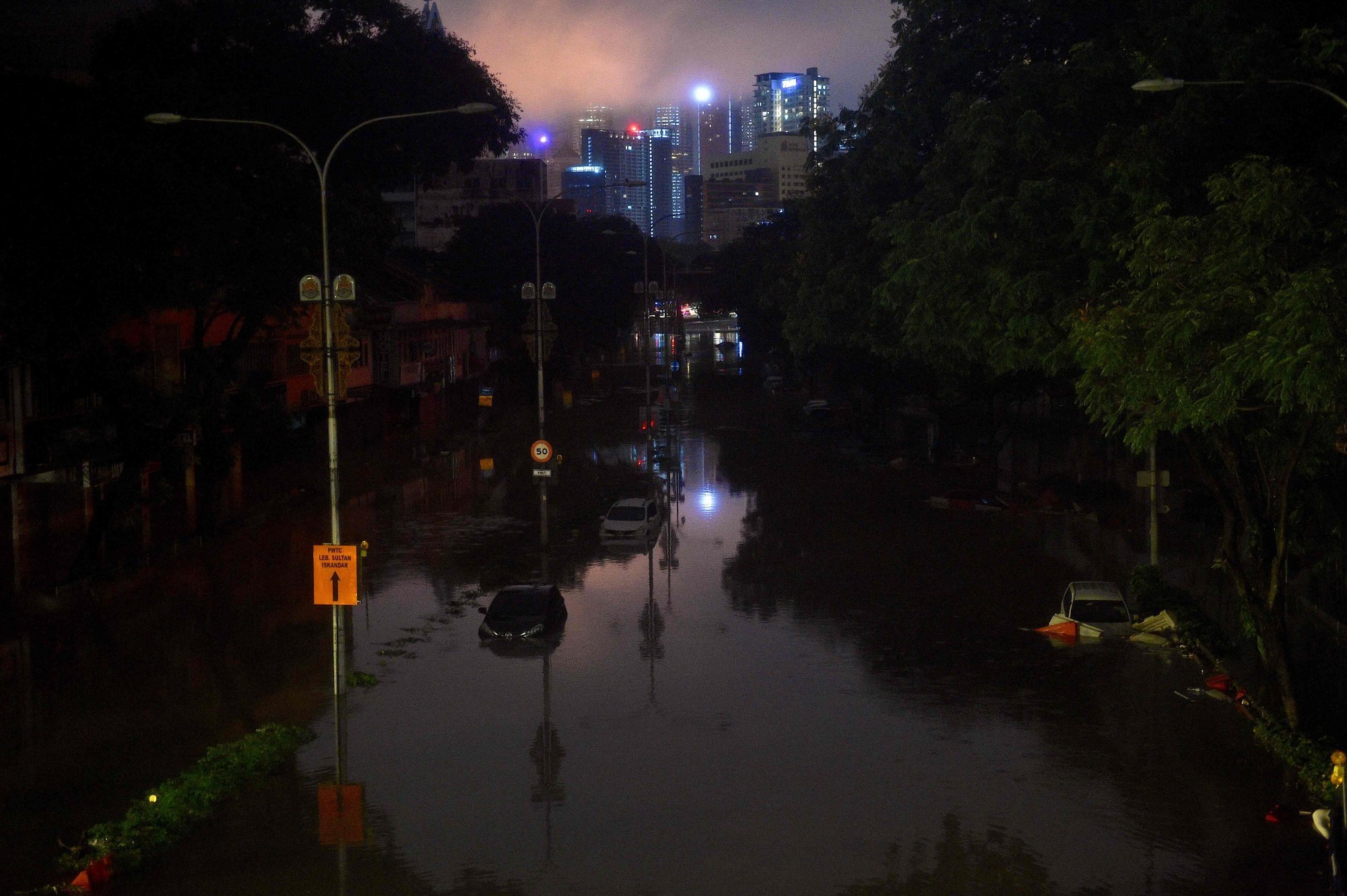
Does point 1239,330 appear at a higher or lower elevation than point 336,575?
higher

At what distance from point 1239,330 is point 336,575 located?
1267cm

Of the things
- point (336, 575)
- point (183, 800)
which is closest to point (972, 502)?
point (336, 575)

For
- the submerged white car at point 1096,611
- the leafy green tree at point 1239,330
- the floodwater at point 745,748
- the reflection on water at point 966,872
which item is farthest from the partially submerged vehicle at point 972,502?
the reflection on water at point 966,872

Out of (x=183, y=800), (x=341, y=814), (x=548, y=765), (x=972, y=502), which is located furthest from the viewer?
(x=972, y=502)

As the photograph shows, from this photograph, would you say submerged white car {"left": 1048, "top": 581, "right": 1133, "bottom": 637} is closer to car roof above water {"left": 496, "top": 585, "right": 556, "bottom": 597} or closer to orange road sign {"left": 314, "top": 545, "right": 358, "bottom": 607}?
car roof above water {"left": 496, "top": 585, "right": 556, "bottom": 597}

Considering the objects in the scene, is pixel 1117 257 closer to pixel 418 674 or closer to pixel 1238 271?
pixel 1238 271

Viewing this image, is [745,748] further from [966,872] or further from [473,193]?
[473,193]

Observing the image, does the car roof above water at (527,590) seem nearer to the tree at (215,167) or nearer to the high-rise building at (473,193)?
the tree at (215,167)

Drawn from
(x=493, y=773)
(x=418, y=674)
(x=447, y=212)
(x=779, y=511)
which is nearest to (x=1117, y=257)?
(x=493, y=773)

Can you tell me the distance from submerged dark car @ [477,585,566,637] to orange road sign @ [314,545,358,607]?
7408mm

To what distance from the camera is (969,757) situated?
1866 cm

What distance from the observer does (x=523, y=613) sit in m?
26.5

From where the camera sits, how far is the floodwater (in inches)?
571

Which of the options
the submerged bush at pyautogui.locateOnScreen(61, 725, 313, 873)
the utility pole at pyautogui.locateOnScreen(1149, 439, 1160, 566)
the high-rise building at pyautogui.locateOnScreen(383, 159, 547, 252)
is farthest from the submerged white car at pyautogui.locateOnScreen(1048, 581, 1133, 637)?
the high-rise building at pyautogui.locateOnScreen(383, 159, 547, 252)
